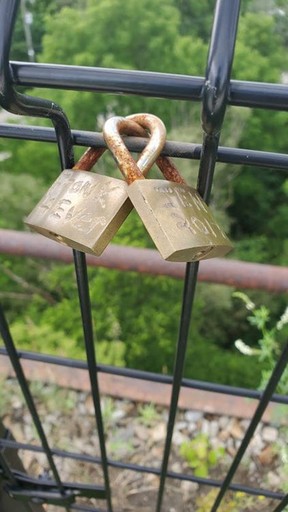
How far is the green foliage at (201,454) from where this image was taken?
1480 millimetres

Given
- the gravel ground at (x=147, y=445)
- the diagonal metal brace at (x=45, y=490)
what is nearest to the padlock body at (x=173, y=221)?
the diagonal metal brace at (x=45, y=490)

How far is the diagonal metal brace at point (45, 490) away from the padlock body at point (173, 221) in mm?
714

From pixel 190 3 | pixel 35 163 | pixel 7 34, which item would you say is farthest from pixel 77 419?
pixel 190 3

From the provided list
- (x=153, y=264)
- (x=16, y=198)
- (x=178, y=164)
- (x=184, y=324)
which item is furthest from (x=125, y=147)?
(x=16, y=198)

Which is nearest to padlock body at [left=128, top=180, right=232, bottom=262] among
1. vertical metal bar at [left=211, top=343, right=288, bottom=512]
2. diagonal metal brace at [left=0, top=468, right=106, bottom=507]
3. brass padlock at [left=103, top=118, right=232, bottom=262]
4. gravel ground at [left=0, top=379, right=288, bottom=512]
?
brass padlock at [left=103, top=118, right=232, bottom=262]

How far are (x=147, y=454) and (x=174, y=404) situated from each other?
2.92ft

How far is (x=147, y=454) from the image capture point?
1.53 metres

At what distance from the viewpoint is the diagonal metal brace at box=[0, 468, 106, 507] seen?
0.98 m

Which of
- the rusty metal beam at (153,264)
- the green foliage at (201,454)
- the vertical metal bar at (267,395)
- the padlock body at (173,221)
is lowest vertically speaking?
the green foliage at (201,454)

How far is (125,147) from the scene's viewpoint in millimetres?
434

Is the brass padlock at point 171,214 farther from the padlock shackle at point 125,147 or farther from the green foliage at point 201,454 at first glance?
the green foliage at point 201,454

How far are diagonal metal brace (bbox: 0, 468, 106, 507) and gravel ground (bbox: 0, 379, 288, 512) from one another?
0.43 m

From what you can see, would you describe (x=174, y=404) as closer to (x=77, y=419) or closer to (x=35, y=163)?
(x=77, y=419)

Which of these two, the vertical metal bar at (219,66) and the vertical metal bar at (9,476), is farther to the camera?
the vertical metal bar at (9,476)
